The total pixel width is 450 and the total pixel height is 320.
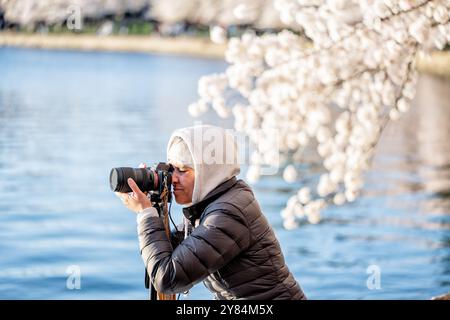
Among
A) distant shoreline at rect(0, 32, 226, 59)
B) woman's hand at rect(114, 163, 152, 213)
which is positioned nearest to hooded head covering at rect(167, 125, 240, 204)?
woman's hand at rect(114, 163, 152, 213)

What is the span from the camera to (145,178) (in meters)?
3.29

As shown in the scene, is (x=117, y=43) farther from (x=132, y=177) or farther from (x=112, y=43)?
(x=132, y=177)

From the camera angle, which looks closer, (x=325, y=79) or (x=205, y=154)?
(x=205, y=154)

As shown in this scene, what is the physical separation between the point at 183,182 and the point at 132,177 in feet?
0.54

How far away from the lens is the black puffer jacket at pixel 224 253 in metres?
3.14

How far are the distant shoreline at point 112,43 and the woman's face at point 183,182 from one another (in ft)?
165

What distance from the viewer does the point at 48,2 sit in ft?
167

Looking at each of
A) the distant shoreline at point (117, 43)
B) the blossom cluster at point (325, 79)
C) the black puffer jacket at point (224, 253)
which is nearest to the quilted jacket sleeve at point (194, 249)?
the black puffer jacket at point (224, 253)

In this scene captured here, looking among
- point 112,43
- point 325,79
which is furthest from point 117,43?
point 325,79

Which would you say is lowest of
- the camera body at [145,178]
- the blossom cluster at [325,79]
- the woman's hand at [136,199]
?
the woman's hand at [136,199]

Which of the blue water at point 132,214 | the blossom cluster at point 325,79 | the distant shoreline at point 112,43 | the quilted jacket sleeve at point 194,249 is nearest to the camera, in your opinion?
the quilted jacket sleeve at point 194,249

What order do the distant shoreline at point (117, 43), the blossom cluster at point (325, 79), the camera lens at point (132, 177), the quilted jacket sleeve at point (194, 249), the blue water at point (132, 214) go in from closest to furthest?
the quilted jacket sleeve at point (194, 249) → the camera lens at point (132, 177) → the blossom cluster at point (325, 79) → the blue water at point (132, 214) → the distant shoreline at point (117, 43)

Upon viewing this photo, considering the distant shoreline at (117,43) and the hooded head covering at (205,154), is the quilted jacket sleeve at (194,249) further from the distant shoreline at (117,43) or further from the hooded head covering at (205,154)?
the distant shoreline at (117,43)
